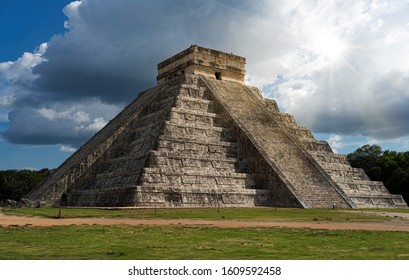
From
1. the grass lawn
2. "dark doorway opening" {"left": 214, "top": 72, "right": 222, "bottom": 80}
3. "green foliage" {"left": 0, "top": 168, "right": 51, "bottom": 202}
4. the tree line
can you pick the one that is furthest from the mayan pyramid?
"green foliage" {"left": 0, "top": 168, "right": 51, "bottom": 202}

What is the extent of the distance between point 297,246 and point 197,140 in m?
17.7

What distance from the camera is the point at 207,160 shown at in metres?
Result: 25.7

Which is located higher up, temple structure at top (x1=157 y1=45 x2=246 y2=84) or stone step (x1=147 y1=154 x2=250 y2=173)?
temple structure at top (x1=157 y1=45 x2=246 y2=84)

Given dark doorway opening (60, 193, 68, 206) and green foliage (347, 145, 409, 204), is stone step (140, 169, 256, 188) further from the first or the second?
green foliage (347, 145, 409, 204)

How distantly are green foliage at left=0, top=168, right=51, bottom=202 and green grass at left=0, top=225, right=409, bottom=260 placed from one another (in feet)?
153

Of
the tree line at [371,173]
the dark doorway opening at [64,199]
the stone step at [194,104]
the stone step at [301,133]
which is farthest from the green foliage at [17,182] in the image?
the stone step at [301,133]

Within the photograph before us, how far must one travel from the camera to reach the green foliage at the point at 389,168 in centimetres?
4097

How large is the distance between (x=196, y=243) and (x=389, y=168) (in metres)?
39.3

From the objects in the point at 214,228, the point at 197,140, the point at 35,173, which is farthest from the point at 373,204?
the point at 35,173

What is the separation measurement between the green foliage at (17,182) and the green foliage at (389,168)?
126ft

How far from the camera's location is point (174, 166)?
24.3m

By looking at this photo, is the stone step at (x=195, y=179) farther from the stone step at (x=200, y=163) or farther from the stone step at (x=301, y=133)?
the stone step at (x=301, y=133)

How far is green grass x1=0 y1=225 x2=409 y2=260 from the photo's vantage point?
7.93m

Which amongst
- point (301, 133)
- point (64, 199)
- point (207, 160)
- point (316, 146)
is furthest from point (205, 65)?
point (64, 199)
